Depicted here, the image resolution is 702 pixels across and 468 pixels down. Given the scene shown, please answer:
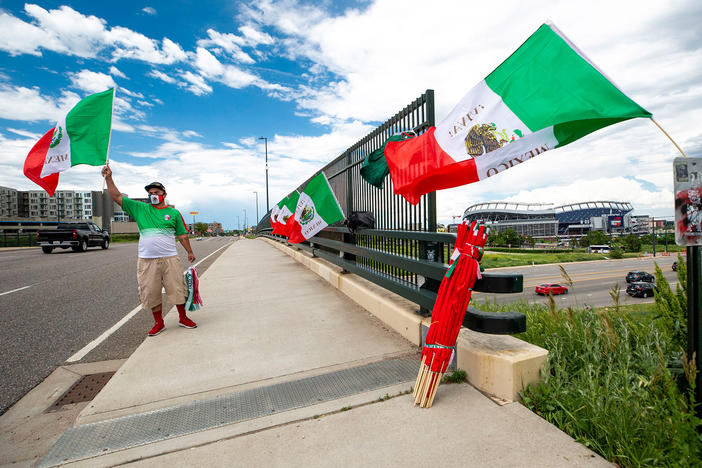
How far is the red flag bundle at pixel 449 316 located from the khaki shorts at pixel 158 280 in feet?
11.2

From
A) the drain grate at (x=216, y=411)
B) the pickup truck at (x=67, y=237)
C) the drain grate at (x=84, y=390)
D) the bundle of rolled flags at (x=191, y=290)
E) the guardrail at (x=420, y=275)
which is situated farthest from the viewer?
the pickup truck at (x=67, y=237)

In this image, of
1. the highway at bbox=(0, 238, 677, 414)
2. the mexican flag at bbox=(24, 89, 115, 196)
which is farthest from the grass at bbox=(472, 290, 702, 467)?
the mexican flag at bbox=(24, 89, 115, 196)

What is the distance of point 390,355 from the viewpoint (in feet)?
11.5

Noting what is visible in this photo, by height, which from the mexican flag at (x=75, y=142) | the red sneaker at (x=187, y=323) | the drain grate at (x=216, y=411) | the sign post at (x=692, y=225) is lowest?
the drain grate at (x=216, y=411)

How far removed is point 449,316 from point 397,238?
1996mm

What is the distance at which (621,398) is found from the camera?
206 centimetres

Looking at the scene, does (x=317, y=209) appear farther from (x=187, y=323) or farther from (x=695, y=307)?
(x=695, y=307)

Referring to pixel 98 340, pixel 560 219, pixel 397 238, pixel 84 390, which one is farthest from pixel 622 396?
pixel 560 219

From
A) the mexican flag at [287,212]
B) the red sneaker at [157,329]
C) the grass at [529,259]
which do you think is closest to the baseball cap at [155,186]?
the red sneaker at [157,329]

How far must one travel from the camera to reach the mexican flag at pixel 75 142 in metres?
4.50

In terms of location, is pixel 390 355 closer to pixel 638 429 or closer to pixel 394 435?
pixel 394 435

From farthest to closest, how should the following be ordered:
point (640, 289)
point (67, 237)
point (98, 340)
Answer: point (640, 289) → point (67, 237) → point (98, 340)

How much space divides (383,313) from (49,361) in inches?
153

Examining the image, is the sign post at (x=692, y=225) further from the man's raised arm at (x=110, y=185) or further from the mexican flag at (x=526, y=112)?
the man's raised arm at (x=110, y=185)
